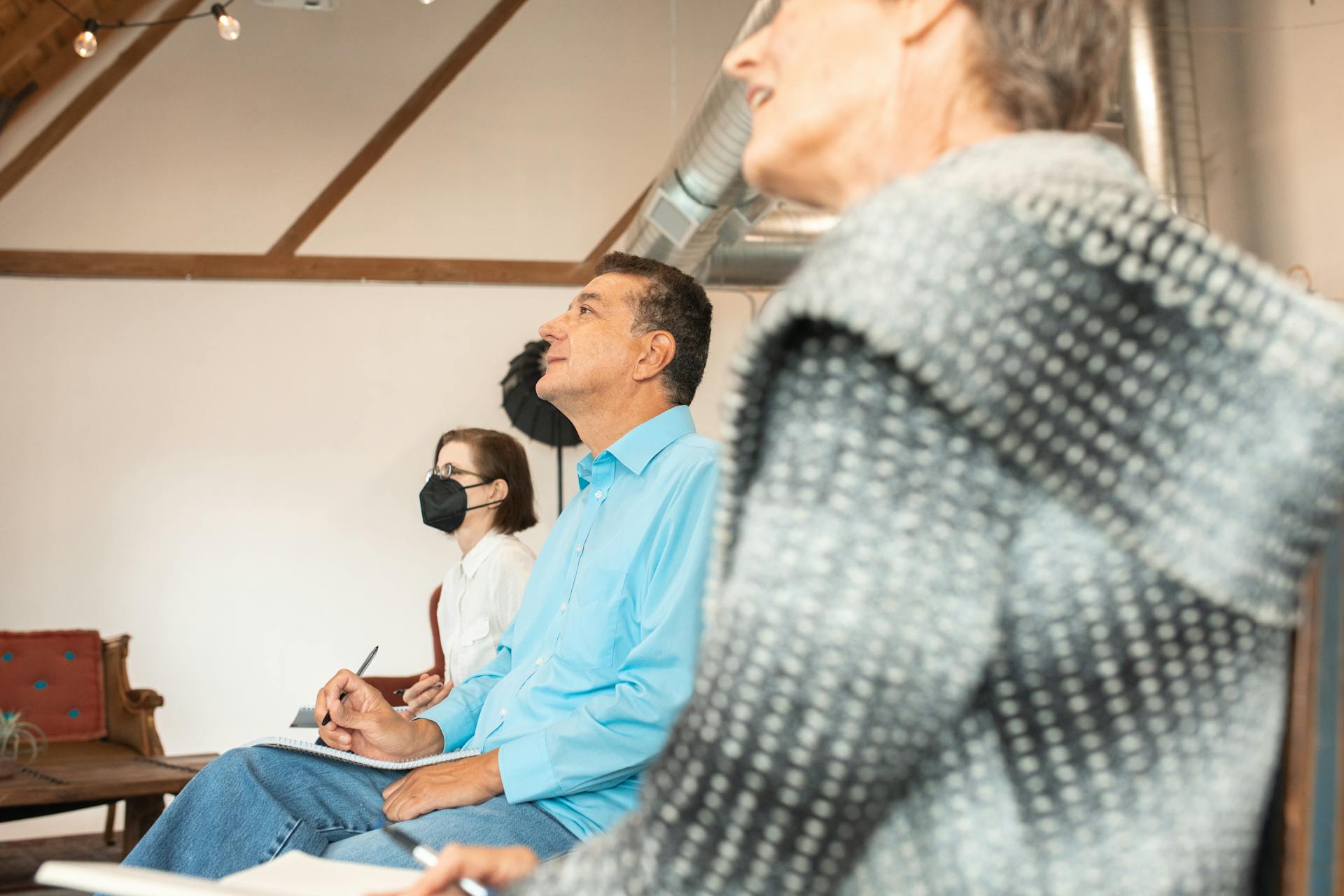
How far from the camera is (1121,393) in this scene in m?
0.54

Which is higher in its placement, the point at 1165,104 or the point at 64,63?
the point at 64,63

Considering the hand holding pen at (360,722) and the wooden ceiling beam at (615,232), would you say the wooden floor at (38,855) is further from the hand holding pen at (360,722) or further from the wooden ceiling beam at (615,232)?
the wooden ceiling beam at (615,232)

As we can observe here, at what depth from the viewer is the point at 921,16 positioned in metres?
0.70

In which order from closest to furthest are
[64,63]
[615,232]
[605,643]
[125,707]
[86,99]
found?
[605,643], [125,707], [64,63], [86,99], [615,232]

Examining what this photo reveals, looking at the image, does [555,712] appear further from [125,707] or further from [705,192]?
[125,707]

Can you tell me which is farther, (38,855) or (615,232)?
(615,232)

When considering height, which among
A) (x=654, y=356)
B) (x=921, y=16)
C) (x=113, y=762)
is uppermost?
(x=921, y=16)

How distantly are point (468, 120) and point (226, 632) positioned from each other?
3.20 m

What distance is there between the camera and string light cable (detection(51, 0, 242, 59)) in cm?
441

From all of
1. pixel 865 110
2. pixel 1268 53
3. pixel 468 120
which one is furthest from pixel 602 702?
pixel 468 120

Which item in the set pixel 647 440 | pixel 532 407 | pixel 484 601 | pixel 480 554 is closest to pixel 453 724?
pixel 647 440

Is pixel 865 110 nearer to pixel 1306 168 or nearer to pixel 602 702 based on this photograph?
pixel 602 702

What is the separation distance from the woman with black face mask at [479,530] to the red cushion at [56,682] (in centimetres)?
201

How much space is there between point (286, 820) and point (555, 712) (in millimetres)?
384
